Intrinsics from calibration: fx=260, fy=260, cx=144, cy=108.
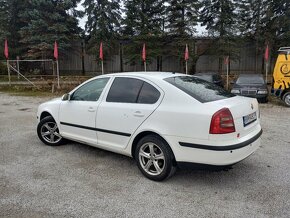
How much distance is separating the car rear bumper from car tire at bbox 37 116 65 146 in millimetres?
2836

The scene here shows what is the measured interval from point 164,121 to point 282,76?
28.8 feet

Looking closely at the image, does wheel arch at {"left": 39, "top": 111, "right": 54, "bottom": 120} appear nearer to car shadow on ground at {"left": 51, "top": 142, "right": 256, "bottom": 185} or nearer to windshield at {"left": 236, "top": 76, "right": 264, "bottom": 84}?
car shadow on ground at {"left": 51, "top": 142, "right": 256, "bottom": 185}

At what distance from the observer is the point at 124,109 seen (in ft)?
12.9

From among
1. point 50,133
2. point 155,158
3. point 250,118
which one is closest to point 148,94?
point 155,158

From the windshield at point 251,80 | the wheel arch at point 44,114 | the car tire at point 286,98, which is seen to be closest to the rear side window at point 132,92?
the wheel arch at point 44,114

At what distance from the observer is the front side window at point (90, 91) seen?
4445mm

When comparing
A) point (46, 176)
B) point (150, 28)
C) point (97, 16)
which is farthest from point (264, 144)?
point (97, 16)

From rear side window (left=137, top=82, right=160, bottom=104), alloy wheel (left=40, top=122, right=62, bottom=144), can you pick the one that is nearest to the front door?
alloy wheel (left=40, top=122, right=62, bottom=144)

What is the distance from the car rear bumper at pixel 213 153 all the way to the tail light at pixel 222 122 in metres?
0.20

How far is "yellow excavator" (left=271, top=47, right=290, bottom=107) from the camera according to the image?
33.3ft

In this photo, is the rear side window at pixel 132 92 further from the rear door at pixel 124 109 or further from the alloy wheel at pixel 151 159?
the alloy wheel at pixel 151 159

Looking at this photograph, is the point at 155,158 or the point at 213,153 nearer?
the point at 213,153

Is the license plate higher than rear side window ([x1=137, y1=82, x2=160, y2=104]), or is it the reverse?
rear side window ([x1=137, y1=82, x2=160, y2=104])

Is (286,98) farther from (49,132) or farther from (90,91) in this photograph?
(49,132)
